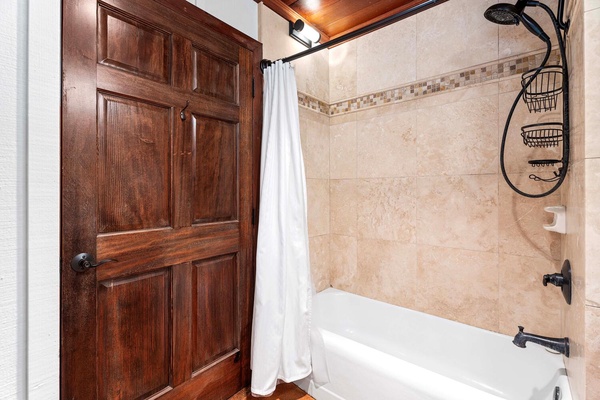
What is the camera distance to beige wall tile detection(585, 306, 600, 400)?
77 centimetres

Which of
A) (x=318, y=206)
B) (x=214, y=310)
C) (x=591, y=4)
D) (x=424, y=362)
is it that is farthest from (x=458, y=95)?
(x=214, y=310)

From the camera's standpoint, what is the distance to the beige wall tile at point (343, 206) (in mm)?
2262

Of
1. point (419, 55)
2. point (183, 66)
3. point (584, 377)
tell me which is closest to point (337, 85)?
point (419, 55)

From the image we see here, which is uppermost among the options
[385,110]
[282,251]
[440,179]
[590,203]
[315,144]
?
[385,110]

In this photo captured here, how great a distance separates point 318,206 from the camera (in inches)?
90.5

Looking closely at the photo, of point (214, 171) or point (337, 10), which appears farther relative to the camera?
point (337, 10)

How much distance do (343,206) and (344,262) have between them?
46cm

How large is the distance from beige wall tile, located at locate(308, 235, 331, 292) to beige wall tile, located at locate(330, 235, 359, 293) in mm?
53

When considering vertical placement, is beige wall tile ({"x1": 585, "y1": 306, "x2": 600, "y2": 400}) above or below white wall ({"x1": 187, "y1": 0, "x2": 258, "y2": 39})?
below

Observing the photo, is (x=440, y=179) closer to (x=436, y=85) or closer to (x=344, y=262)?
(x=436, y=85)

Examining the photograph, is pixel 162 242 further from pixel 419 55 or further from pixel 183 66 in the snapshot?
pixel 419 55

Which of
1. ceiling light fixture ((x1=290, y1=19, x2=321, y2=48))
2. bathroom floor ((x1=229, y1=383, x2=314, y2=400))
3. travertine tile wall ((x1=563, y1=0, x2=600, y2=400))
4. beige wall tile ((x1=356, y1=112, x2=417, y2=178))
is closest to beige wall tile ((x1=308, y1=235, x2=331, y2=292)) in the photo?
beige wall tile ((x1=356, y1=112, x2=417, y2=178))

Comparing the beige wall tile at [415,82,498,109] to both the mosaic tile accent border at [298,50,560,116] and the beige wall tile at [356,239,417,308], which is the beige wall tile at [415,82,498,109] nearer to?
the mosaic tile accent border at [298,50,560,116]
